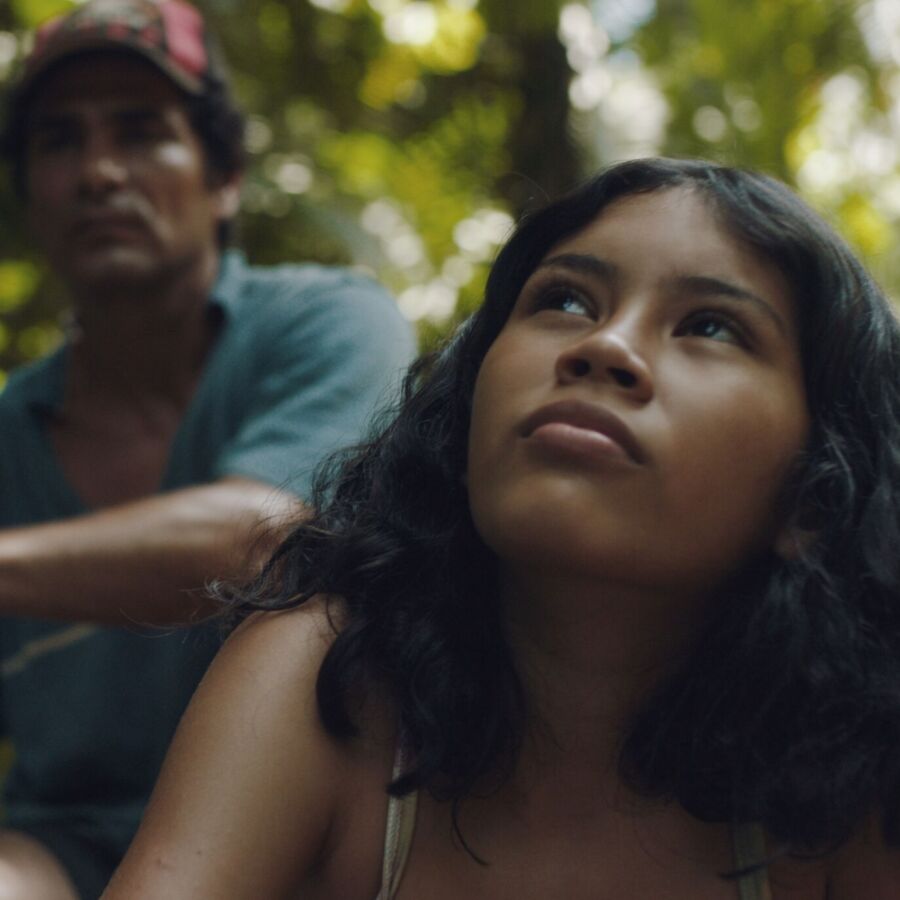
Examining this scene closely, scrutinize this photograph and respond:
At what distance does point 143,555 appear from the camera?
2041 millimetres

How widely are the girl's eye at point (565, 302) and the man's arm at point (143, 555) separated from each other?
1.79 ft

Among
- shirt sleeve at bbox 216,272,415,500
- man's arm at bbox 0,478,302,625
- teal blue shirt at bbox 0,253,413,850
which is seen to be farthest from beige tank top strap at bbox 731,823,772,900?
teal blue shirt at bbox 0,253,413,850

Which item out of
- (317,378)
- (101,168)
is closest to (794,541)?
(317,378)

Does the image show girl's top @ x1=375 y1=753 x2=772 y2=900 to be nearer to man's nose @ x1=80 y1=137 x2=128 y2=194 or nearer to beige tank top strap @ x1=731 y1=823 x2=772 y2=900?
beige tank top strap @ x1=731 y1=823 x2=772 y2=900

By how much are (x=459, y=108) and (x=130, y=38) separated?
7.88ft

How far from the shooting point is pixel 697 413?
4.60 ft

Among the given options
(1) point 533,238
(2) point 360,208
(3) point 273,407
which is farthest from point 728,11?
(1) point 533,238

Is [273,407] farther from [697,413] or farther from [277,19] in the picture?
[277,19]

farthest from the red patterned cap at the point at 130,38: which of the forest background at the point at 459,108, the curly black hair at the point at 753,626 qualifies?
the curly black hair at the point at 753,626

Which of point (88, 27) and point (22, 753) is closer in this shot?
point (22, 753)

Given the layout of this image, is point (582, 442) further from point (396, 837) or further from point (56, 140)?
point (56, 140)

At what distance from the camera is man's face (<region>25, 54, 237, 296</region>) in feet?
8.74

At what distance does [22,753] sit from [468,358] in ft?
4.29

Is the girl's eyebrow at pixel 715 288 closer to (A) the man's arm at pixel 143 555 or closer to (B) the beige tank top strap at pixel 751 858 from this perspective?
(B) the beige tank top strap at pixel 751 858
